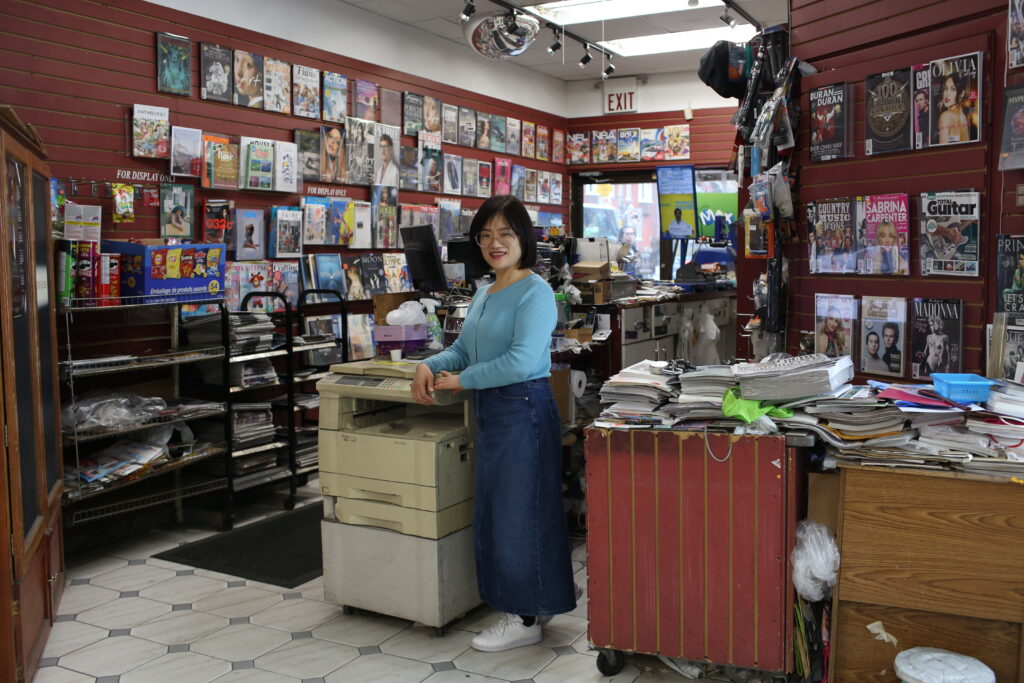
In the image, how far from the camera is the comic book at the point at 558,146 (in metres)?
9.62

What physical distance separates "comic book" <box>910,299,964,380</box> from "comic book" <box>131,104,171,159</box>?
4.23 meters

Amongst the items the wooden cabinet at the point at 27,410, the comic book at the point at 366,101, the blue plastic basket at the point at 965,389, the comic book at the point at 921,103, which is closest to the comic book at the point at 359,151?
the comic book at the point at 366,101

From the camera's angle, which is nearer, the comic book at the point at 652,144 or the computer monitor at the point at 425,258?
the computer monitor at the point at 425,258

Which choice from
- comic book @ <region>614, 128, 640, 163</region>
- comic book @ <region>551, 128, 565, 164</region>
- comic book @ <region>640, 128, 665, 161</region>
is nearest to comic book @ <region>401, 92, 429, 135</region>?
comic book @ <region>551, 128, 565, 164</region>

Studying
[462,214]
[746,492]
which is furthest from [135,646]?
[462,214]

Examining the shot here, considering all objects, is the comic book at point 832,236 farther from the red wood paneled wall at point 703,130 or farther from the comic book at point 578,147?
the comic book at point 578,147

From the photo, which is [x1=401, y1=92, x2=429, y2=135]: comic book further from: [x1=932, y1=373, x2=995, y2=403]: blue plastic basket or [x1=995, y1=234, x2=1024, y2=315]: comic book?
[x1=932, y1=373, x2=995, y2=403]: blue plastic basket

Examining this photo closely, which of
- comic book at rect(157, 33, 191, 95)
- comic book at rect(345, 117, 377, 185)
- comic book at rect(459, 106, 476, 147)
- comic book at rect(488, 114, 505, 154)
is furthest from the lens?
comic book at rect(488, 114, 505, 154)

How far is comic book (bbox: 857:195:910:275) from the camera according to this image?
12.7 ft

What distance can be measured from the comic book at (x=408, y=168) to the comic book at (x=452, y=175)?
44 centimetres

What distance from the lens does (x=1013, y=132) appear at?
10.8 feet

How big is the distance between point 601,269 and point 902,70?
204 centimetres

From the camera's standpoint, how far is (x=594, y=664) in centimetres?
324

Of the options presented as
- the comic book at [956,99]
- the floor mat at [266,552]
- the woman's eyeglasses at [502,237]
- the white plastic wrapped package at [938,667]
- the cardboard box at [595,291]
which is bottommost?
the floor mat at [266,552]
